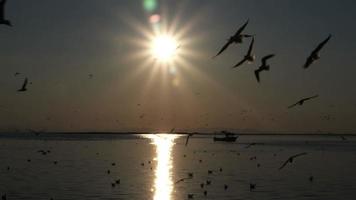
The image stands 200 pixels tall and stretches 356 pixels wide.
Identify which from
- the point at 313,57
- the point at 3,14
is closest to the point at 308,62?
the point at 313,57

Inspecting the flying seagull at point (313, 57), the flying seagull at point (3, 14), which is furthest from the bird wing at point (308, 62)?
the flying seagull at point (3, 14)

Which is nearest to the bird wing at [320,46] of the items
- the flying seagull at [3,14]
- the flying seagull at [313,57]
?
the flying seagull at [313,57]

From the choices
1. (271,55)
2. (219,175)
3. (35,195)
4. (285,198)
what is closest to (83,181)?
(35,195)

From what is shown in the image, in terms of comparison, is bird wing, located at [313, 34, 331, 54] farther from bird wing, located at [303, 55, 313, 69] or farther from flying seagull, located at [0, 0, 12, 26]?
flying seagull, located at [0, 0, 12, 26]

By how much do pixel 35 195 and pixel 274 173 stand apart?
36.9m

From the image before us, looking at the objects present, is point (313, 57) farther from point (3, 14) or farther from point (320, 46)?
point (3, 14)

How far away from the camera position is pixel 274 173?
253ft

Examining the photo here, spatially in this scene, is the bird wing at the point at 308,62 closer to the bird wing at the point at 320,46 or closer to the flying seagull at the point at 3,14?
the bird wing at the point at 320,46

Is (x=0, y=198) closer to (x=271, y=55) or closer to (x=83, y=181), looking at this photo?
(x=83, y=181)

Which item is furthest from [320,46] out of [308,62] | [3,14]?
[3,14]

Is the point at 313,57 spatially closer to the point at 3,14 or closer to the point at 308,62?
the point at 308,62

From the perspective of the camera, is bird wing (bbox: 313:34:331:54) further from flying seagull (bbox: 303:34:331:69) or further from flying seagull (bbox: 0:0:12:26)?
flying seagull (bbox: 0:0:12:26)

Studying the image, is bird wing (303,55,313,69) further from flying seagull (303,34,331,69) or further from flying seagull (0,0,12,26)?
flying seagull (0,0,12,26)

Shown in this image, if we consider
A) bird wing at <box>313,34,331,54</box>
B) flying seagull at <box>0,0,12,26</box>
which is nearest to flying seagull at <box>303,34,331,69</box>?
bird wing at <box>313,34,331,54</box>
